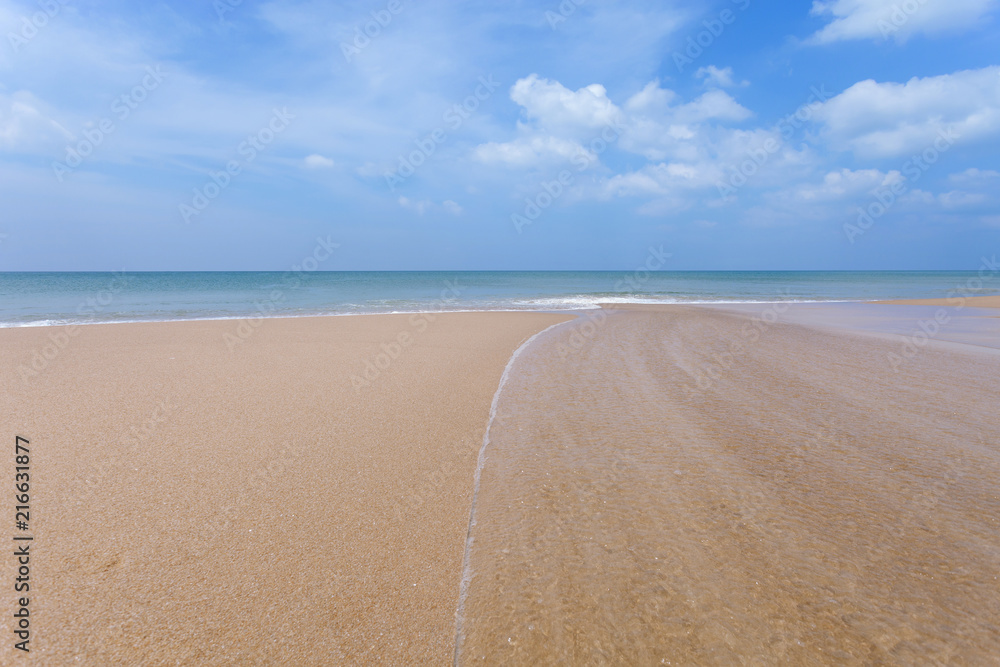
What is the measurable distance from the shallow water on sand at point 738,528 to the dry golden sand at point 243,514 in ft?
1.33

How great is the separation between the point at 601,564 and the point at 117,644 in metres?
2.41

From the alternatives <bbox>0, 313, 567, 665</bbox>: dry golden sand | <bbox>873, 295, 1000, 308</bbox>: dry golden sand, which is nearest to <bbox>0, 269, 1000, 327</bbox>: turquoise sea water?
<bbox>873, 295, 1000, 308</bbox>: dry golden sand

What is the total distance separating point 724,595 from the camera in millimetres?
2334

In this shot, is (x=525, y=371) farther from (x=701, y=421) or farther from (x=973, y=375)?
(x=973, y=375)

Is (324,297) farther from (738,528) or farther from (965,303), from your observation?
(965,303)

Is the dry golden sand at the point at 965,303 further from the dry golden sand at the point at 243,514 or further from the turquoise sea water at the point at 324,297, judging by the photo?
the dry golden sand at the point at 243,514

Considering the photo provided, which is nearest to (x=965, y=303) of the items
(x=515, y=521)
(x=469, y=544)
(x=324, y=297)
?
(x=515, y=521)

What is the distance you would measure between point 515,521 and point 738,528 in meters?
1.42

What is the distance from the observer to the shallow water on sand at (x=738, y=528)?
2102mm

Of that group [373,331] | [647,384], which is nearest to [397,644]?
[647,384]

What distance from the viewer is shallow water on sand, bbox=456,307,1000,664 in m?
2.10

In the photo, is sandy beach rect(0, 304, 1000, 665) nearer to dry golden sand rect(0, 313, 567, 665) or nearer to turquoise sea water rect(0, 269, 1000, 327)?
dry golden sand rect(0, 313, 567, 665)

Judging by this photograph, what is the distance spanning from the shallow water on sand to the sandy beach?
16 millimetres

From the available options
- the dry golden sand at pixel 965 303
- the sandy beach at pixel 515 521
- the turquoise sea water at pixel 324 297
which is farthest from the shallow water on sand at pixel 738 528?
the dry golden sand at pixel 965 303
